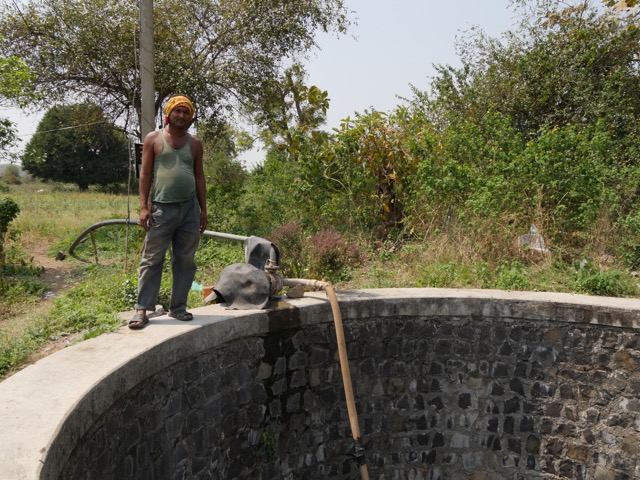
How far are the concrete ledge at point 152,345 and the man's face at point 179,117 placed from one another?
136 cm

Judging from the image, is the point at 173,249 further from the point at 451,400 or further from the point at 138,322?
the point at 451,400

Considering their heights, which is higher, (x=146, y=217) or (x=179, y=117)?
(x=179, y=117)

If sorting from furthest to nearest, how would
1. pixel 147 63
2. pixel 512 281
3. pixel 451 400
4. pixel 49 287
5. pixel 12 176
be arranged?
1. pixel 12 176
2. pixel 147 63
3. pixel 49 287
4. pixel 512 281
5. pixel 451 400

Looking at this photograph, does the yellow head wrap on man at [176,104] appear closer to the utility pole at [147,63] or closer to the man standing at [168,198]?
the man standing at [168,198]

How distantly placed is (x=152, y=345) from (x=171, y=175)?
1.19 m

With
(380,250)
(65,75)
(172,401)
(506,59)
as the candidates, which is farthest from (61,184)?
(172,401)

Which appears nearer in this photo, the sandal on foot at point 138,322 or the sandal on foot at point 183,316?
the sandal on foot at point 138,322

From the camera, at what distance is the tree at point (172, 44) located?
11.9 metres

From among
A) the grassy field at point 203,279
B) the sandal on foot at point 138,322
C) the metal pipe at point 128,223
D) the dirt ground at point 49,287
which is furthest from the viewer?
the metal pipe at point 128,223

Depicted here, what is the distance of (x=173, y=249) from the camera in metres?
4.30

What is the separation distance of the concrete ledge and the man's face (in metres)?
1.36

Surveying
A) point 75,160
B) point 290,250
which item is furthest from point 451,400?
point 75,160

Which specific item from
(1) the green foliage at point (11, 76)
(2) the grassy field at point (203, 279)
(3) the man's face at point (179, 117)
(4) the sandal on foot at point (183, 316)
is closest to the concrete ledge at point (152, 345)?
(4) the sandal on foot at point (183, 316)

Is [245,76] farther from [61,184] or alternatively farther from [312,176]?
[61,184]
